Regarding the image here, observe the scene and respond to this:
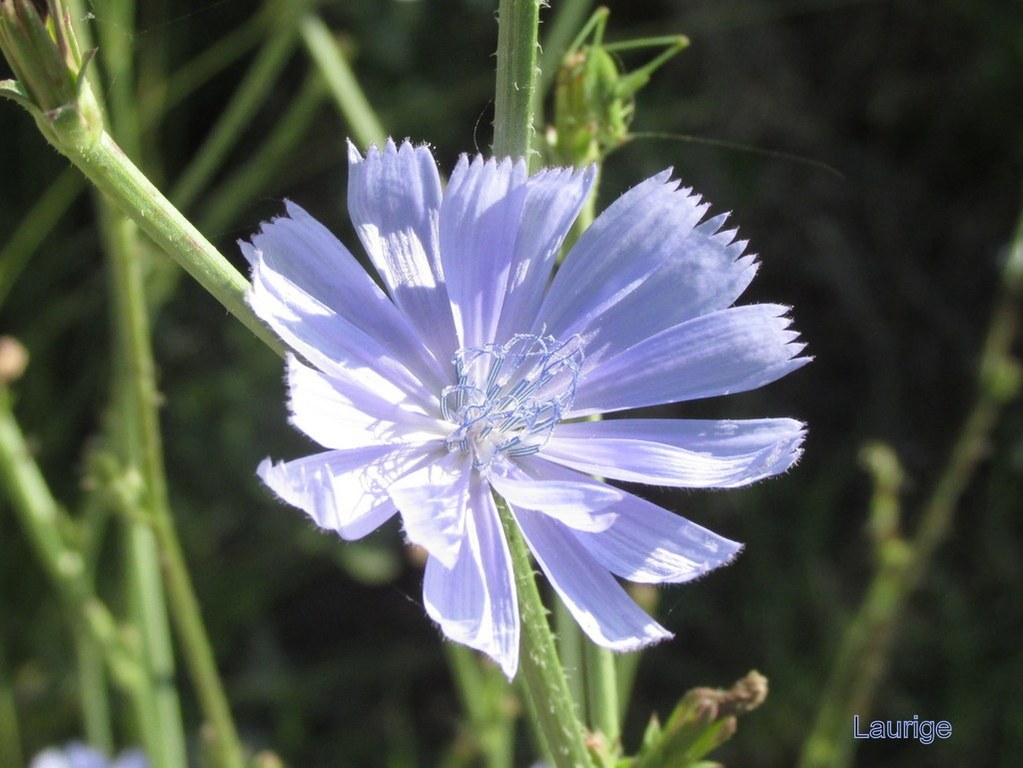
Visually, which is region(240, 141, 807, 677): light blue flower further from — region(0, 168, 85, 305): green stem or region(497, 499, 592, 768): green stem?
region(0, 168, 85, 305): green stem

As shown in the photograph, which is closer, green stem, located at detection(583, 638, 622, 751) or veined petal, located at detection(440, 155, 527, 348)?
veined petal, located at detection(440, 155, 527, 348)

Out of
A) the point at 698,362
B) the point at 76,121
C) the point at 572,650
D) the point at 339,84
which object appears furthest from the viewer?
the point at 339,84

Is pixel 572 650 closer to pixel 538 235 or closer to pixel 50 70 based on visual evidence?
pixel 538 235

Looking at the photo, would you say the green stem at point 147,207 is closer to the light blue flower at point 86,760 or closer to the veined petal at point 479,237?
the veined petal at point 479,237

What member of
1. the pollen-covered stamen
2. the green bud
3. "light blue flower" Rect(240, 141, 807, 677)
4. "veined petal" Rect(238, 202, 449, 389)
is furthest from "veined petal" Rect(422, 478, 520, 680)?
the green bud

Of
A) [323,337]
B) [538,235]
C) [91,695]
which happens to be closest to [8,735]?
[91,695]

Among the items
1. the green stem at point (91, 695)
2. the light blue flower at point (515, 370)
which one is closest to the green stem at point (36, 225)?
the green stem at point (91, 695)

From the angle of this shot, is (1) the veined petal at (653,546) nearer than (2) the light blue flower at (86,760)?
Yes

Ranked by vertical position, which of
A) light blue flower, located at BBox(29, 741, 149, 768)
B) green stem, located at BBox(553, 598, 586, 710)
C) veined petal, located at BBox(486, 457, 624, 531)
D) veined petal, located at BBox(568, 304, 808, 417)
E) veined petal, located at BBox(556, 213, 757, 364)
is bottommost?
light blue flower, located at BBox(29, 741, 149, 768)
